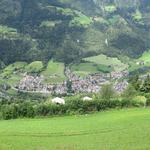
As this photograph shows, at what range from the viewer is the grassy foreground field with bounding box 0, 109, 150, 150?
4266 cm

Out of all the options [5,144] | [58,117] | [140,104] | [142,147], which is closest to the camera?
[142,147]

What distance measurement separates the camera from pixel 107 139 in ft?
150

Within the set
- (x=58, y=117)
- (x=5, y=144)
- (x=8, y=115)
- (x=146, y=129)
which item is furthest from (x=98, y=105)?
(x=5, y=144)

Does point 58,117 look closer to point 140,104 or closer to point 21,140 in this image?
point 140,104

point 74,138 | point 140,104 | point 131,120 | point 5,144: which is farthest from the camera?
point 140,104

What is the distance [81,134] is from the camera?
1971 inches

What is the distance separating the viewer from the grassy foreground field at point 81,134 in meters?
42.7

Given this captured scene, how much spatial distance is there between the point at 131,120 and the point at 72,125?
7049mm

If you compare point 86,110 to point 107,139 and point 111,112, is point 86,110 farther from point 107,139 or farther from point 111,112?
point 107,139

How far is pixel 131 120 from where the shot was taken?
57.9m

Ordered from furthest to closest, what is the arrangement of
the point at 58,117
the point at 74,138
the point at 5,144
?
the point at 58,117 < the point at 74,138 < the point at 5,144

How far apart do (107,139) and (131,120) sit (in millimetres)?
12835

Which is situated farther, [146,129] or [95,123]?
[95,123]

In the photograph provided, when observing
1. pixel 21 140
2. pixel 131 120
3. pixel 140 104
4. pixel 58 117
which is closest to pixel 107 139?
pixel 21 140
